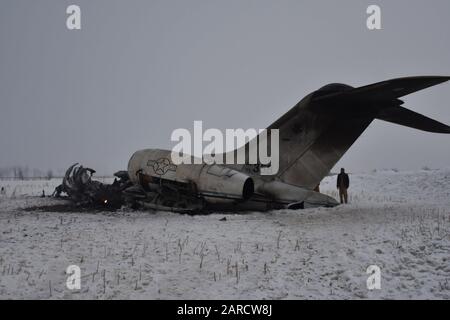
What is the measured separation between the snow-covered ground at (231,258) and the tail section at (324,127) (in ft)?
8.22

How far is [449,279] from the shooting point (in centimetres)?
563

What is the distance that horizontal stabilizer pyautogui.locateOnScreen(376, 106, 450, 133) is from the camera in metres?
11.1

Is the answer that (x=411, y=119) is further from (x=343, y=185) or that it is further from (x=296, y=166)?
(x=343, y=185)

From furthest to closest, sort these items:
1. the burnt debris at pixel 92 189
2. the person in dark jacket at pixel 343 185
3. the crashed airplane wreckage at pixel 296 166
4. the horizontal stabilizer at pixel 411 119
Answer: the person in dark jacket at pixel 343 185
the burnt debris at pixel 92 189
the crashed airplane wreckage at pixel 296 166
the horizontal stabilizer at pixel 411 119

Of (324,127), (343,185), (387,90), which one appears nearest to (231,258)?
(387,90)

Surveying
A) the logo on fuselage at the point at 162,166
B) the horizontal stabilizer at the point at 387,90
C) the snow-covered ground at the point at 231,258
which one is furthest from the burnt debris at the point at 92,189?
the horizontal stabilizer at the point at 387,90

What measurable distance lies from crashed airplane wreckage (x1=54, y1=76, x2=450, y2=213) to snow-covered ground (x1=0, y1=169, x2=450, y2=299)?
191 centimetres

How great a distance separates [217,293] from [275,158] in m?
7.74

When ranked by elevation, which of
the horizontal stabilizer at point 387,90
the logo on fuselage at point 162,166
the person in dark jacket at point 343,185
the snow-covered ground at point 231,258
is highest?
the horizontal stabilizer at point 387,90

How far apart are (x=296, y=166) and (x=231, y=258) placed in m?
6.34

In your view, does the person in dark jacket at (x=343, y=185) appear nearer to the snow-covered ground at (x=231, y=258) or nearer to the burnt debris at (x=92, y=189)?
the snow-covered ground at (x=231, y=258)

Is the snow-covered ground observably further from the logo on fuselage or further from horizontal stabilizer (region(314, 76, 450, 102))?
the logo on fuselage

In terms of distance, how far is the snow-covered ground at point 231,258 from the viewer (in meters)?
5.45

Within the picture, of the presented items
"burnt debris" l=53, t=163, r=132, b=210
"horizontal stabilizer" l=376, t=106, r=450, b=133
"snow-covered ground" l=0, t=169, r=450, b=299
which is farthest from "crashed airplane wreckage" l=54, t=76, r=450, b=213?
"burnt debris" l=53, t=163, r=132, b=210
